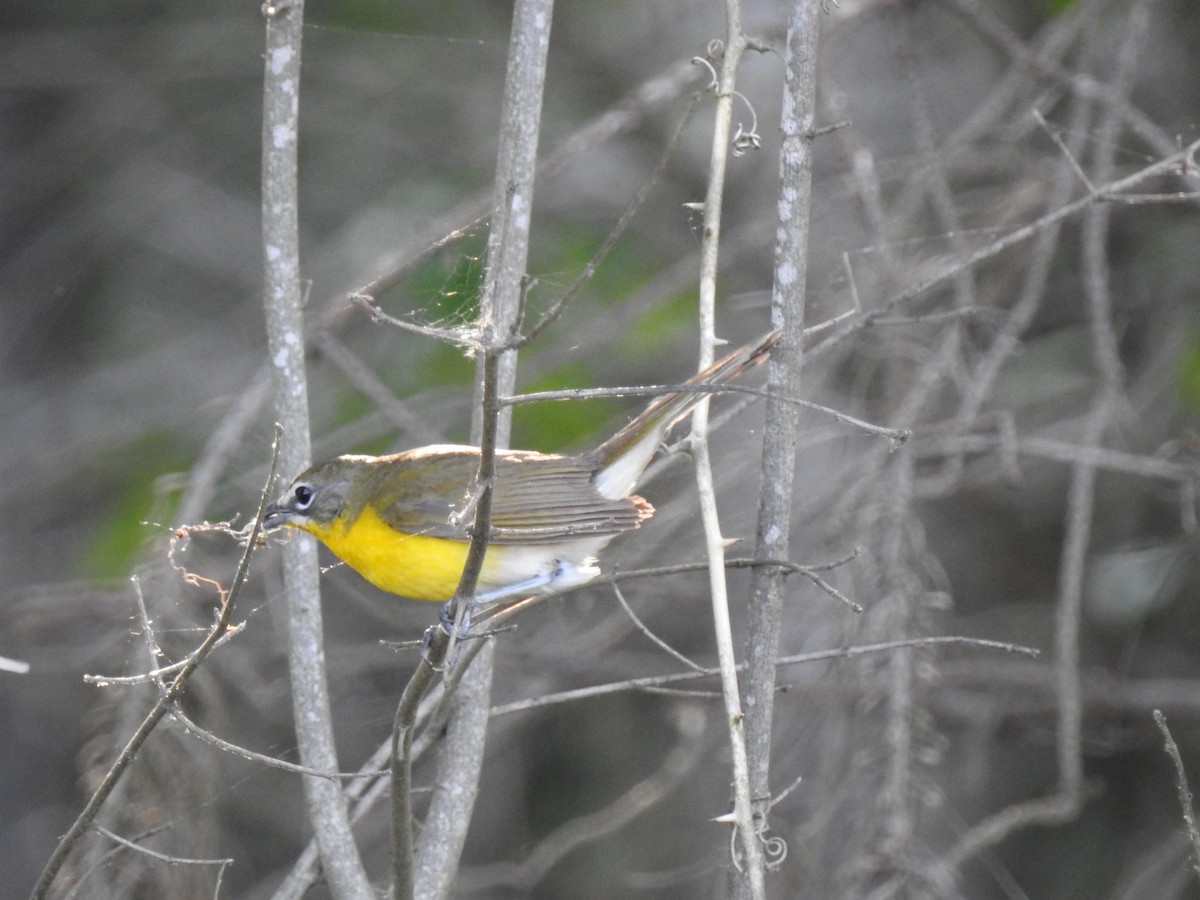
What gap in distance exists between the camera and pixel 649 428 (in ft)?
12.0

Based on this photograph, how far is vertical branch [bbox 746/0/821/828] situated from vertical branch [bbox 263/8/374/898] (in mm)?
1172

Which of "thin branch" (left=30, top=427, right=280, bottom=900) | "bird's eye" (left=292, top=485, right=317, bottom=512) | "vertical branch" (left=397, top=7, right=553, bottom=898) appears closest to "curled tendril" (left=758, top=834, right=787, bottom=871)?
"vertical branch" (left=397, top=7, right=553, bottom=898)

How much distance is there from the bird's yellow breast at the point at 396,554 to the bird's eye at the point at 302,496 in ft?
0.21

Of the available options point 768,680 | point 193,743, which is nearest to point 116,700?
point 193,743

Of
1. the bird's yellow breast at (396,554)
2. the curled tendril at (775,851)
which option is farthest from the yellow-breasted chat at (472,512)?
the curled tendril at (775,851)

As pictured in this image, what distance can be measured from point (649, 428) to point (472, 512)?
542 millimetres

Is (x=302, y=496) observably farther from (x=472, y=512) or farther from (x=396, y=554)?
(x=472, y=512)

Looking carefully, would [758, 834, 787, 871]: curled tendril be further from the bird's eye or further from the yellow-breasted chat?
the bird's eye

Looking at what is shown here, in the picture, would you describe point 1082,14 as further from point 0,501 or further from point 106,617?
point 0,501

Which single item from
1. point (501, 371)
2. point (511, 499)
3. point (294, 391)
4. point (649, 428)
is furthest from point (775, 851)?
point (294, 391)

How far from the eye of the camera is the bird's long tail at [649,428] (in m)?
3.24

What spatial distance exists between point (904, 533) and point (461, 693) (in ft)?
5.48

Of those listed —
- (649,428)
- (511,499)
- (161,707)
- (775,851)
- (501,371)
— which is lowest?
(775,851)

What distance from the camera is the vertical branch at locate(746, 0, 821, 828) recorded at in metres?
3.09
